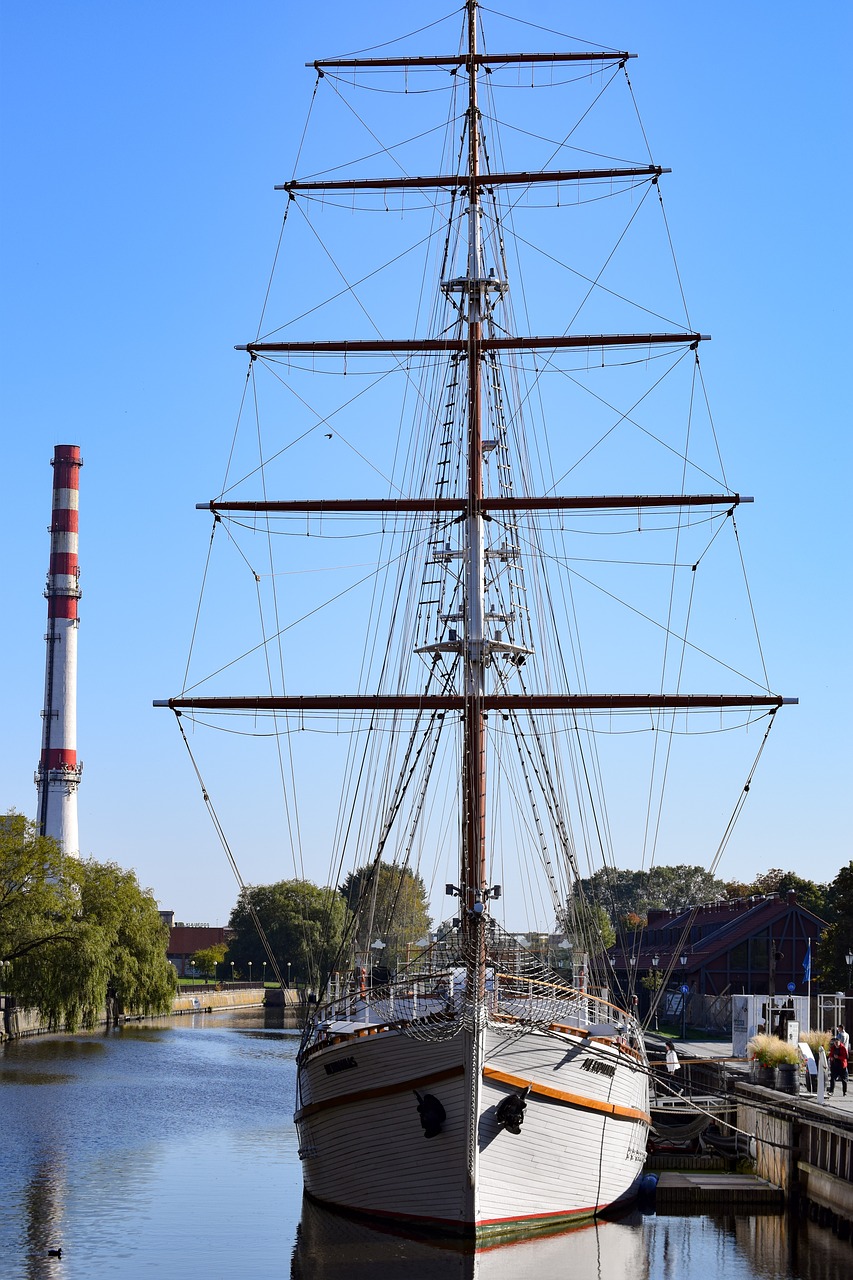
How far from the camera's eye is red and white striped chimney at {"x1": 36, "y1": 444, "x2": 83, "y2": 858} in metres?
86.9

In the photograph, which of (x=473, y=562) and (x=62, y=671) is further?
(x=62, y=671)

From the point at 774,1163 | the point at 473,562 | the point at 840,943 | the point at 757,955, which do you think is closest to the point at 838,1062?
the point at 774,1163

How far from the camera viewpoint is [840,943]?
55594 millimetres

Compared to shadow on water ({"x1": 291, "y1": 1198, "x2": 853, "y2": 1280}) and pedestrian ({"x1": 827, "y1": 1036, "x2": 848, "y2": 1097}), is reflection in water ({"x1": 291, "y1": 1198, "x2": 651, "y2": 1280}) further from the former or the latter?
pedestrian ({"x1": 827, "y1": 1036, "x2": 848, "y2": 1097})

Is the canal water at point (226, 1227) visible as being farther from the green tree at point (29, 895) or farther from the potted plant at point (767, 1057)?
the green tree at point (29, 895)

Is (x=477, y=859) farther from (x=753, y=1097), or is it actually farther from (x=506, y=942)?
(x=753, y=1097)

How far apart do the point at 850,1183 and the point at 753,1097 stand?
26.1 feet

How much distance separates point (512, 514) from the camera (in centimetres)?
3142

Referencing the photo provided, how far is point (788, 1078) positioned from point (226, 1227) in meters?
13.1

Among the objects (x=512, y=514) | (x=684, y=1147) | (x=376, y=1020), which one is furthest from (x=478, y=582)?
(x=684, y=1147)

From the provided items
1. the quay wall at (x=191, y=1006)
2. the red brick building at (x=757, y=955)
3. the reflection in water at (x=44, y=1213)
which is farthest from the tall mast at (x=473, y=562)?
the quay wall at (x=191, y=1006)

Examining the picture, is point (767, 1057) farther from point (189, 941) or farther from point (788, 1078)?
point (189, 941)

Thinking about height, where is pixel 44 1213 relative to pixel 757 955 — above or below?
below

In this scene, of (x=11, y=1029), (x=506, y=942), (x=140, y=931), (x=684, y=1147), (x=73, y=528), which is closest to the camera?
(x=506, y=942)
